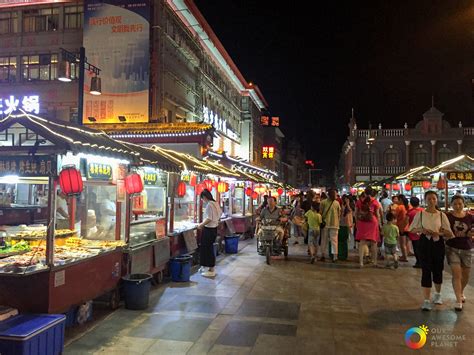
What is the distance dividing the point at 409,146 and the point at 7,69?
155 ft

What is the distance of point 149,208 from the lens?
35.0 ft

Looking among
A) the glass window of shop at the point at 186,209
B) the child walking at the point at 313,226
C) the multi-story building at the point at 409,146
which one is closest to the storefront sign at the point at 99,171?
the glass window of shop at the point at 186,209

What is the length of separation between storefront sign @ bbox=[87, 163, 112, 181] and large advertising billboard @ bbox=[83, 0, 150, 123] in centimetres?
1164

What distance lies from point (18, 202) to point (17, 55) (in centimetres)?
742

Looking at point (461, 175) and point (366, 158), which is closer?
point (461, 175)

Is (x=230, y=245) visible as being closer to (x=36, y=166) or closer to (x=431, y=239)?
(x=431, y=239)

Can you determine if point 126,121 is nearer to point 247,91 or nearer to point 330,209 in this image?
point 330,209

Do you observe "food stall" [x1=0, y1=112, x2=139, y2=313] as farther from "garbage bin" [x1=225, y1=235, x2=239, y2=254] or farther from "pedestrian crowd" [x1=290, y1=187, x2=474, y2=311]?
"garbage bin" [x1=225, y1=235, x2=239, y2=254]

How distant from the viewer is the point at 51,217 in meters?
5.87

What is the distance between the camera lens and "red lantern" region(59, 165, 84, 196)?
19.2 feet

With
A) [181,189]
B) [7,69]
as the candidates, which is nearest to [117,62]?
[7,69]

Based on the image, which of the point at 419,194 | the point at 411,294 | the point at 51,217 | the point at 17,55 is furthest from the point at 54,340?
the point at 419,194

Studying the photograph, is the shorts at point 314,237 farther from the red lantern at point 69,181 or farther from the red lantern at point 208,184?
the red lantern at point 69,181

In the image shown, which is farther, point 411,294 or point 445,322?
point 411,294
